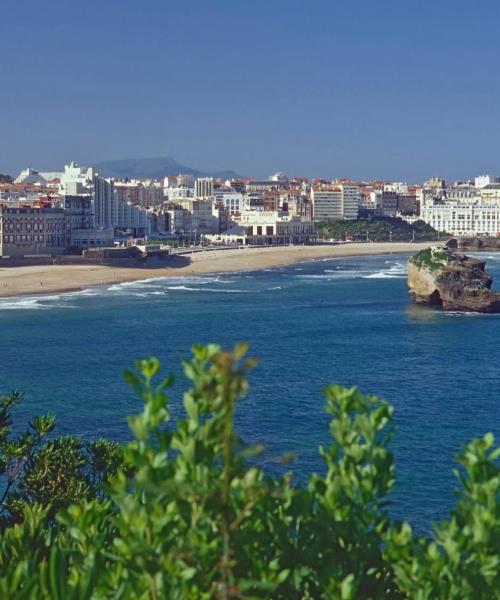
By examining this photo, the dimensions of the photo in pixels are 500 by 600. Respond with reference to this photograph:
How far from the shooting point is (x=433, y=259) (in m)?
64.9

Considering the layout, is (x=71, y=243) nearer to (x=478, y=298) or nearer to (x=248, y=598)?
(x=478, y=298)

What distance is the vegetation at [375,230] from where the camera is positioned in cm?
15512

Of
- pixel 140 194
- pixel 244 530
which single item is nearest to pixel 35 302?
pixel 244 530

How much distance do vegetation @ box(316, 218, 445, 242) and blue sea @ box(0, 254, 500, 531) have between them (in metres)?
74.8

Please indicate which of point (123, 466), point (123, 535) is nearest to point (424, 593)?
point (123, 535)

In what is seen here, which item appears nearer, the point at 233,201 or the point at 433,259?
the point at 433,259

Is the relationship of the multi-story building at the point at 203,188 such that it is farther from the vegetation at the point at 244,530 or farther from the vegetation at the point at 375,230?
the vegetation at the point at 244,530

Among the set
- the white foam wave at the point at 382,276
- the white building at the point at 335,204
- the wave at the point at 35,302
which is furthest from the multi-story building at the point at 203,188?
the wave at the point at 35,302

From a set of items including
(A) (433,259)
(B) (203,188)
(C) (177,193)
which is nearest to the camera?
(A) (433,259)

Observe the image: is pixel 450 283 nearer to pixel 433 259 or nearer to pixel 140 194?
pixel 433 259

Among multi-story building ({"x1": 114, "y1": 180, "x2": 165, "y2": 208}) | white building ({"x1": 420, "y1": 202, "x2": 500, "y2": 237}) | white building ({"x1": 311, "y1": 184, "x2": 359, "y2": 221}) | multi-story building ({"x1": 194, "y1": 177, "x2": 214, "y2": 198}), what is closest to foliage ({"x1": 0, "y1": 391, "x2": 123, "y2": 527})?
multi-story building ({"x1": 114, "y1": 180, "x2": 165, "y2": 208})

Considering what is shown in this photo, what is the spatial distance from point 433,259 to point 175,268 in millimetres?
38794

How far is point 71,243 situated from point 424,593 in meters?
103

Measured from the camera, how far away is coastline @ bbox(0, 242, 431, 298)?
3078 inches
